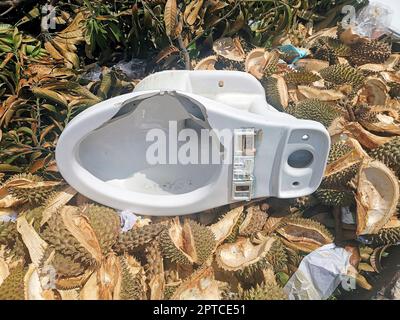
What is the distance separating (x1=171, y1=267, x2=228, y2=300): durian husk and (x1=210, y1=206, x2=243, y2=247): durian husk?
11 centimetres

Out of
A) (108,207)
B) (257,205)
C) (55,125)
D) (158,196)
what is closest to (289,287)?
(257,205)

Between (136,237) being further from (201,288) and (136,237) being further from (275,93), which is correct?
(275,93)

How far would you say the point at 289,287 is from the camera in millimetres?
1143

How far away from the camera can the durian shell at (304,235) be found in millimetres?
1213

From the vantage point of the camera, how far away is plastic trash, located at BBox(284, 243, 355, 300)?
113cm

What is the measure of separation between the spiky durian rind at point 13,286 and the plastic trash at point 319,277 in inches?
27.4

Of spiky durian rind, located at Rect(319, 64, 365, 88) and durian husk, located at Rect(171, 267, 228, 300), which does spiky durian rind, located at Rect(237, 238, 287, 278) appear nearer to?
durian husk, located at Rect(171, 267, 228, 300)

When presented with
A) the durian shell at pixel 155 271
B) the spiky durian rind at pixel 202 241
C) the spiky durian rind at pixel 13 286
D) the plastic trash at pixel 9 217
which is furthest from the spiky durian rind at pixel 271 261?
the plastic trash at pixel 9 217

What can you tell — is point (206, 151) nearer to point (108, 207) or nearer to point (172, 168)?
point (172, 168)

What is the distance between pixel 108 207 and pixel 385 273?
31.8 inches

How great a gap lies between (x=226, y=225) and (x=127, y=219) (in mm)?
288

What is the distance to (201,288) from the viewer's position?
3.58 feet

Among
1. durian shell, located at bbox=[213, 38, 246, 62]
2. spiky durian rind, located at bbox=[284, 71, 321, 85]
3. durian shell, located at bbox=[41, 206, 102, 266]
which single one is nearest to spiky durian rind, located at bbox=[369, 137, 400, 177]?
spiky durian rind, located at bbox=[284, 71, 321, 85]

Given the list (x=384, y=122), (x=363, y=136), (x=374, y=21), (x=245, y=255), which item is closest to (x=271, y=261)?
(x=245, y=255)
